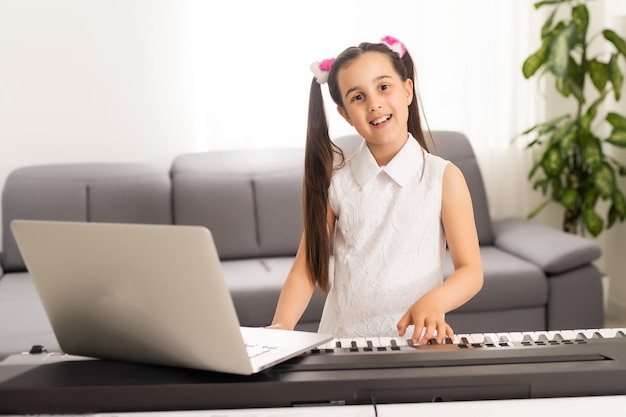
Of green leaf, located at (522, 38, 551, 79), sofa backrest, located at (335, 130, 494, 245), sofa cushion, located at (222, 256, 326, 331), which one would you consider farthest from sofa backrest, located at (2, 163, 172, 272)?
green leaf, located at (522, 38, 551, 79)

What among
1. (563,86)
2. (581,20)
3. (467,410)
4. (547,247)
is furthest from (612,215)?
(467,410)

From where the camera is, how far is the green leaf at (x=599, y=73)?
4000mm

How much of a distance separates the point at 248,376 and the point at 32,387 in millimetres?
265

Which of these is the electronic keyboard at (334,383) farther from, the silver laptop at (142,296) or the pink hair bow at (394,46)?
the pink hair bow at (394,46)

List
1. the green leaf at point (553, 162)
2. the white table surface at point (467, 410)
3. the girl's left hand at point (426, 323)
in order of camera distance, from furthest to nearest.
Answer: the green leaf at point (553, 162)
the girl's left hand at point (426, 323)
the white table surface at point (467, 410)

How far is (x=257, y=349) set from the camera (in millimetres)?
1234

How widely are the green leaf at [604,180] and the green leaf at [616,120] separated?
7.0 inches

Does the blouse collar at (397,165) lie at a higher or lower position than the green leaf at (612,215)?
higher

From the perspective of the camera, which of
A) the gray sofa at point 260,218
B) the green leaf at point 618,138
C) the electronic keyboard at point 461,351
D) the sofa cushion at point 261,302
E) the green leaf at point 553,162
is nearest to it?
the electronic keyboard at point 461,351

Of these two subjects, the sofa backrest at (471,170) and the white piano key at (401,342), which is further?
the sofa backrest at (471,170)

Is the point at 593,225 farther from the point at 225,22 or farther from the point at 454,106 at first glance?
the point at 225,22

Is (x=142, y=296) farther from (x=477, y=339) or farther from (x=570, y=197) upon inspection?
(x=570, y=197)

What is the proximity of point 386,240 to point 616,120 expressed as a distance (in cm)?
259

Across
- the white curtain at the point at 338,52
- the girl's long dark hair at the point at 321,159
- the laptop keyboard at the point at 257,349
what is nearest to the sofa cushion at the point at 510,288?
the white curtain at the point at 338,52
